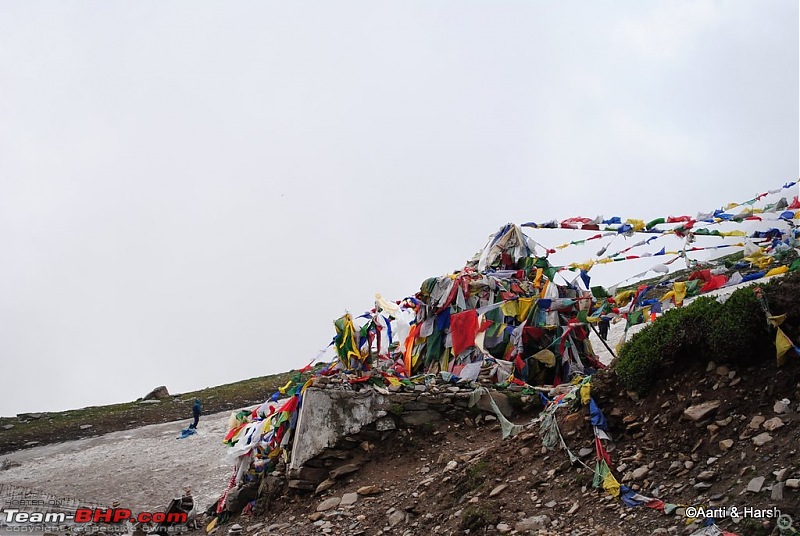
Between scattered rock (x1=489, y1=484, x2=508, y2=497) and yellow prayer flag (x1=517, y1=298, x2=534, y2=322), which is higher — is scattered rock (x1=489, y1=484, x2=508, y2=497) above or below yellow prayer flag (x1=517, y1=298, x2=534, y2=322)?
below

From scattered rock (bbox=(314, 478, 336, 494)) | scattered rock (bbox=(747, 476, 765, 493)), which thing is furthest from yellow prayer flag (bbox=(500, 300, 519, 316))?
scattered rock (bbox=(747, 476, 765, 493))

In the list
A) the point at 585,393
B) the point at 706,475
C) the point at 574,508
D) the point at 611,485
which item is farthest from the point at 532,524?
the point at 585,393

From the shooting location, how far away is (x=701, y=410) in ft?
25.8

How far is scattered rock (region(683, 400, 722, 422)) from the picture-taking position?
7789 millimetres

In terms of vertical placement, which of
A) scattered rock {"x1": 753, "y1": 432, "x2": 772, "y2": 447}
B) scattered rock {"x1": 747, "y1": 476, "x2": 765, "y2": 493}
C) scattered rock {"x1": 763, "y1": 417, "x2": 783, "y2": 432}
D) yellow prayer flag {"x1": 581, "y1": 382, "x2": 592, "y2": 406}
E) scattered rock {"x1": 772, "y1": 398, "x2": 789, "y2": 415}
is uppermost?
yellow prayer flag {"x1": 581, "y1": 382, "x2": 592, "y2": 406}

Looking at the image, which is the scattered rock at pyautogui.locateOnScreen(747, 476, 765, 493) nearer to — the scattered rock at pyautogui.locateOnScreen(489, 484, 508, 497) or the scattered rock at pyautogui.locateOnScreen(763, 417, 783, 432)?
the scattered rock at pyautogui.locateOnScreen(763, 417, 783, 432)

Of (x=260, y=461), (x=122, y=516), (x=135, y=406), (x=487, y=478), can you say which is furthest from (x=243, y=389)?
(x=487, y=478)

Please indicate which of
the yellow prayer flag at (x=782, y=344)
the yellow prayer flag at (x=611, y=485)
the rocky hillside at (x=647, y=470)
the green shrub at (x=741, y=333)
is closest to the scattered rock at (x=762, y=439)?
the rocky hillside at (x=647, y=470)

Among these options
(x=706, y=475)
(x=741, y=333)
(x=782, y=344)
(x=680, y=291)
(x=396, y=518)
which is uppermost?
(x=680, y=291)

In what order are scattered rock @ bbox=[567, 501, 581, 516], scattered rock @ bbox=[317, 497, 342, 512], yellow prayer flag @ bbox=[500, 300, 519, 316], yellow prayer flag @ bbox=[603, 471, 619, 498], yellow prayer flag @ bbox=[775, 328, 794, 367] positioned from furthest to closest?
1. yellow prayer flag @ bbox=[500, 300, 519, 316]
2. scattered rock @ bbox=[317, 497, 342, 512]
3. scattered rock @ bbox=[567, 501, 581, 516]
4. yellow prayer flag @ bbox=[603, 471, 619, 498]
5. yellow prayer flag @ bbox=[775, 328, 794, 367]

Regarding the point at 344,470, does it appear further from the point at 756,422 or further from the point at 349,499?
the point at 756,422

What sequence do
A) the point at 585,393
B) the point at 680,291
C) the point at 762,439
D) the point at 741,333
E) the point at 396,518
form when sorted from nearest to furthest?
the point at 762,439, the point at 741,333, the point at 585,393, the point at 396,518, the point at 680,291

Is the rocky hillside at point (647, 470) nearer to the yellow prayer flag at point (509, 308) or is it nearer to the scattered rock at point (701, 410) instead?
the scattered rock at point (701, 410)

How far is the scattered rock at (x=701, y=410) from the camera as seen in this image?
7.79 meters
